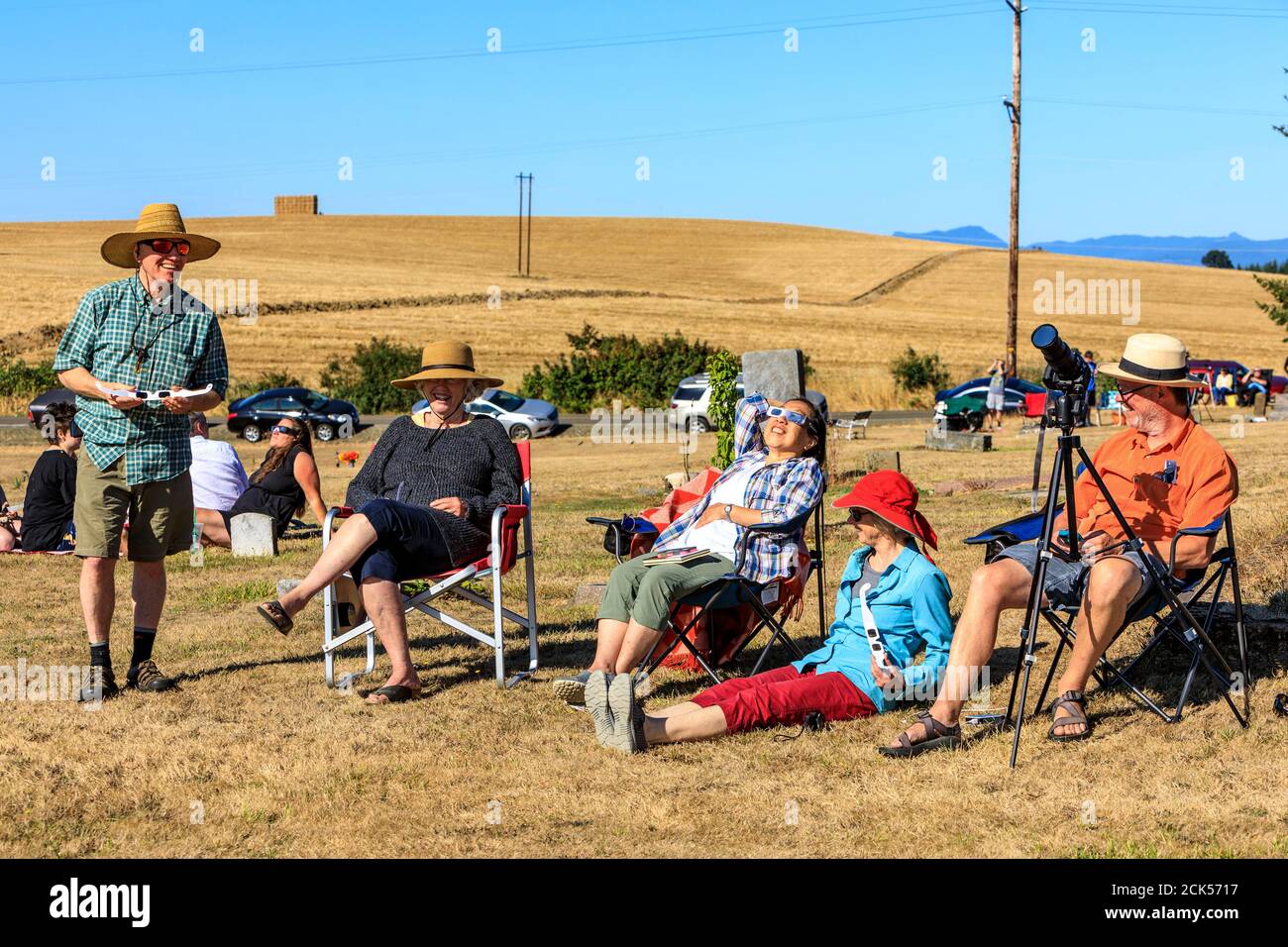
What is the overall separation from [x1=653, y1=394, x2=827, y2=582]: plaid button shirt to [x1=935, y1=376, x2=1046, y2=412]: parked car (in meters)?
23.6

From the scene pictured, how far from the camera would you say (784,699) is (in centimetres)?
527

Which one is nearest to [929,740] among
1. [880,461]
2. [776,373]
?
[776,373]

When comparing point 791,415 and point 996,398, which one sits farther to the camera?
point 996,398

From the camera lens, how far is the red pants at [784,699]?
520 centimetres

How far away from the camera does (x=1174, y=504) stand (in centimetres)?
525

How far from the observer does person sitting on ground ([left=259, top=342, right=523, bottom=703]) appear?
588 centimetres

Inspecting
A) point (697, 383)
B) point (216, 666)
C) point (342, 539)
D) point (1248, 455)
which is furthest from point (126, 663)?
point (697, 383)

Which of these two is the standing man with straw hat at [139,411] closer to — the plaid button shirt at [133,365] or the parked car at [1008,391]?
the plaid button shirt at [133,365]

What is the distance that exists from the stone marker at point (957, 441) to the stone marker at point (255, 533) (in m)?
12.4

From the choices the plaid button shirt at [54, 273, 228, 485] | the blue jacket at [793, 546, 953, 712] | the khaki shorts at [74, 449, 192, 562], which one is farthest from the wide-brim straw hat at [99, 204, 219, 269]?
the blue jacket at [793, 546, 953, 712]

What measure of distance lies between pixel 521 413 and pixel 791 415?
22922mm

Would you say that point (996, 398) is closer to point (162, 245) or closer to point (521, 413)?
point (521, 413)

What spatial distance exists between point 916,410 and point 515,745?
31.2 m

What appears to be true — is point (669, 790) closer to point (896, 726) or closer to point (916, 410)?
point (896, 726)
